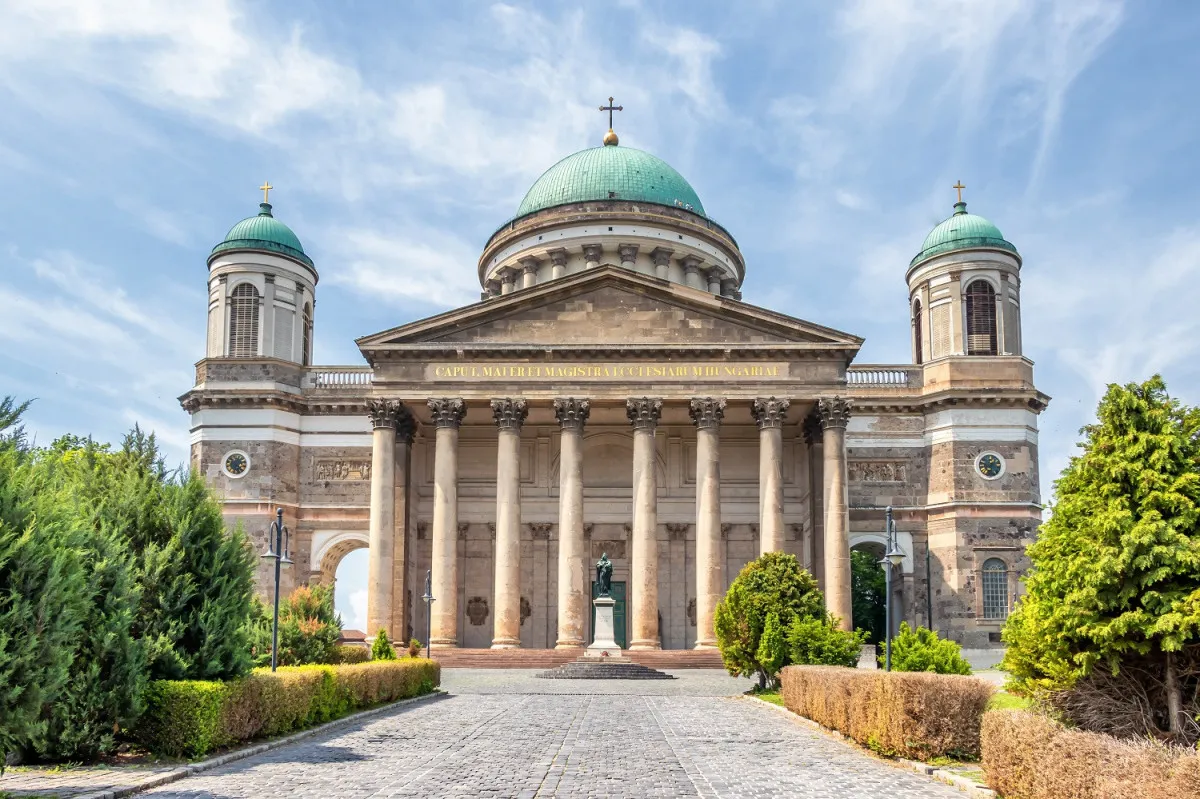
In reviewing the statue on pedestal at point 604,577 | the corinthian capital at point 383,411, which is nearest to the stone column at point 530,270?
the corinthian capital at point 383,411

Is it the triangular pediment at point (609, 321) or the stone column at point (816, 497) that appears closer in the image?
the triangular pediment at point (609, 321)

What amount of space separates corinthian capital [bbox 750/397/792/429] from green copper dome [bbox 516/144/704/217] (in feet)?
59.6

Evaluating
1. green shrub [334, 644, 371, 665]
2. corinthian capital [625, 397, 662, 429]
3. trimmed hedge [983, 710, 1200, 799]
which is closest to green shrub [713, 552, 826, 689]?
green shrub [334, 644, 371, 665]

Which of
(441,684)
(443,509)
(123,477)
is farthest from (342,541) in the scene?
(123,477)

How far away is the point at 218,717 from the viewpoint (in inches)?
687

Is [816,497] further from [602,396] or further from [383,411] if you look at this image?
[383,411]

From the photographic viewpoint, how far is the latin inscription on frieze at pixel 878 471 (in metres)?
53.1

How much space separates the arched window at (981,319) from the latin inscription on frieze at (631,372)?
1173 centimetres

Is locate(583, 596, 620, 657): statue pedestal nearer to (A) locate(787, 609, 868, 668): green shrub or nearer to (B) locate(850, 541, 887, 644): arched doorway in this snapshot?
(A) locate(787, 609, 868, 668): green shrub

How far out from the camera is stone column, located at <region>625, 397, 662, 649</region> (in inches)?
1748

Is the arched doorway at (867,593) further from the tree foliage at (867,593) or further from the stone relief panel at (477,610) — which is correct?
the stone relief panel at (477,610)

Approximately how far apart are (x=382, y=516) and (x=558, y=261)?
18.9m

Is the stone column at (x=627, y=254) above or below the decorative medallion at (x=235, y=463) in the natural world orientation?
above

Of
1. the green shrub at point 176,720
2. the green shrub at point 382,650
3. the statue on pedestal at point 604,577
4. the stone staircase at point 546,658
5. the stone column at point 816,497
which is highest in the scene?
the stone column at point 816,497
